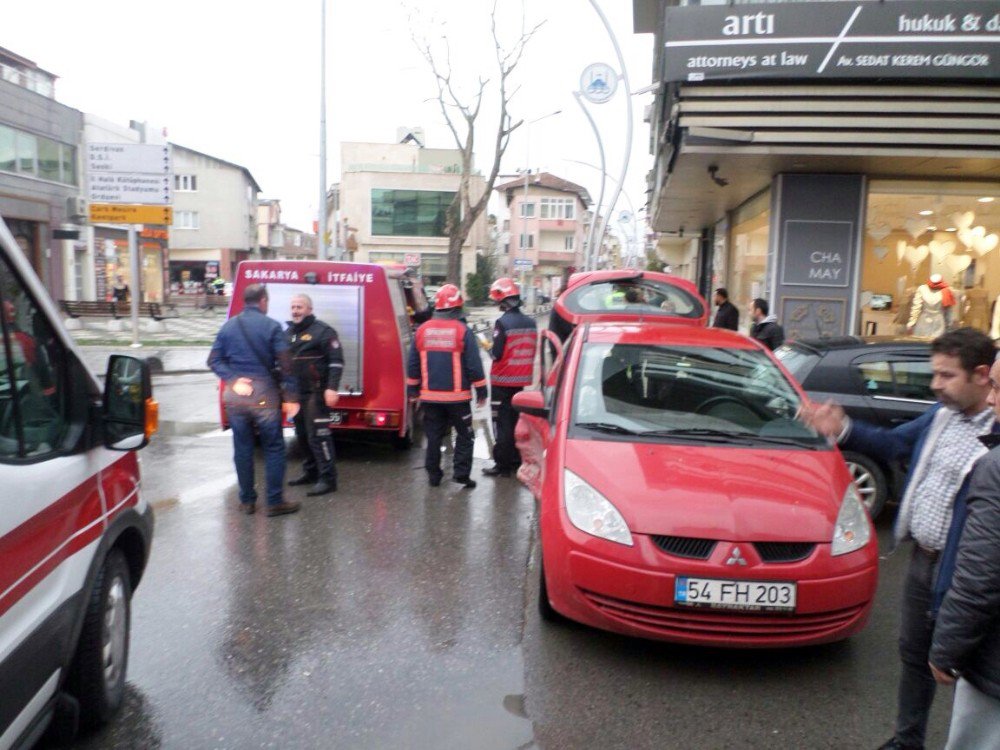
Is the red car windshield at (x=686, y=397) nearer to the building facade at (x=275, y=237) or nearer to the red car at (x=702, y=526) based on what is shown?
the red car at (x=702, y=526)

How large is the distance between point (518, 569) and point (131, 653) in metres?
2.40

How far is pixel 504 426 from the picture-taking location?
8469 millimetres

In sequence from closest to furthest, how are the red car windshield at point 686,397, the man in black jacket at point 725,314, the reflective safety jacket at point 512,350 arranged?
the red car windshield at point 686,397
the reflective safety jacket at point 512,350
the man in black jacket at point 725,314

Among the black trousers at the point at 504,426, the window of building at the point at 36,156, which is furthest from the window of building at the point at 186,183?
the black trousers at the point at 504,426

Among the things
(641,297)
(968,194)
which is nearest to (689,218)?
(968,194)

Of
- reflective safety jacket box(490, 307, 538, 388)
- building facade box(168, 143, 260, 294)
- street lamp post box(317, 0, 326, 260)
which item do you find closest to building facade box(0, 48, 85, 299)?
street lamp post box(317, 0, 326, 260)

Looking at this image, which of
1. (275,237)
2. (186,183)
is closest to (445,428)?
(186,183)

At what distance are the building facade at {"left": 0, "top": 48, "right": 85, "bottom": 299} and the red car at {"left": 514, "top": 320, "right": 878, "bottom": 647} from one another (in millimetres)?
30390

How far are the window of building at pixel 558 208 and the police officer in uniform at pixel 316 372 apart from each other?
71105 millimetres

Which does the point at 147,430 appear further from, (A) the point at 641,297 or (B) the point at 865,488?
(A) the point at 641,297

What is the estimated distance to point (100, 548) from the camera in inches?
130

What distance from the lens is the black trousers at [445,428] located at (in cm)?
767

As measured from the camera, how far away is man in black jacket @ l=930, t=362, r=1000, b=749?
7.54 ft

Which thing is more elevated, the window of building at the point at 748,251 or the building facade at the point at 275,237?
the building facade at the point at 275,237
